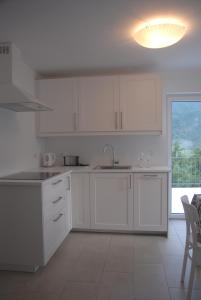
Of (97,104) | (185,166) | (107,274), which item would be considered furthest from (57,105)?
(107,274)

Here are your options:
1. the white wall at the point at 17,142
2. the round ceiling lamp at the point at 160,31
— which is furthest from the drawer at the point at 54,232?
the round ceiling lamp at the point at 160,31

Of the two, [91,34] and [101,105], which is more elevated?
[91,34]

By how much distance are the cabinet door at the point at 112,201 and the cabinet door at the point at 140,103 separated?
0.75 m

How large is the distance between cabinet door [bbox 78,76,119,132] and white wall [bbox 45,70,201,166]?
39cm

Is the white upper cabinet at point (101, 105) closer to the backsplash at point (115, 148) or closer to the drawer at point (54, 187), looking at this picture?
the backsplash at point (115, 148)

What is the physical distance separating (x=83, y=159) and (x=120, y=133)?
805 mm

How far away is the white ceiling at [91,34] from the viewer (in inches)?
74.8

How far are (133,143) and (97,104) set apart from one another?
847 millimetres

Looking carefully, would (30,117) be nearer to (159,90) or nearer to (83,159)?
(83,159)

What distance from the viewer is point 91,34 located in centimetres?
242

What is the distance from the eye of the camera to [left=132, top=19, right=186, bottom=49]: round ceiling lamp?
2.12 meters

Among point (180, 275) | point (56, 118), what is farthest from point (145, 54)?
point (180, 275)

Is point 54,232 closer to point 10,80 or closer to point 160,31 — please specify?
point 10,80

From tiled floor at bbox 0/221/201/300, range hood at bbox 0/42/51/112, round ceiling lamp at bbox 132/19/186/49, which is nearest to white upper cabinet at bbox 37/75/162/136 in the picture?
range hood at bbox 0/42/51/112
